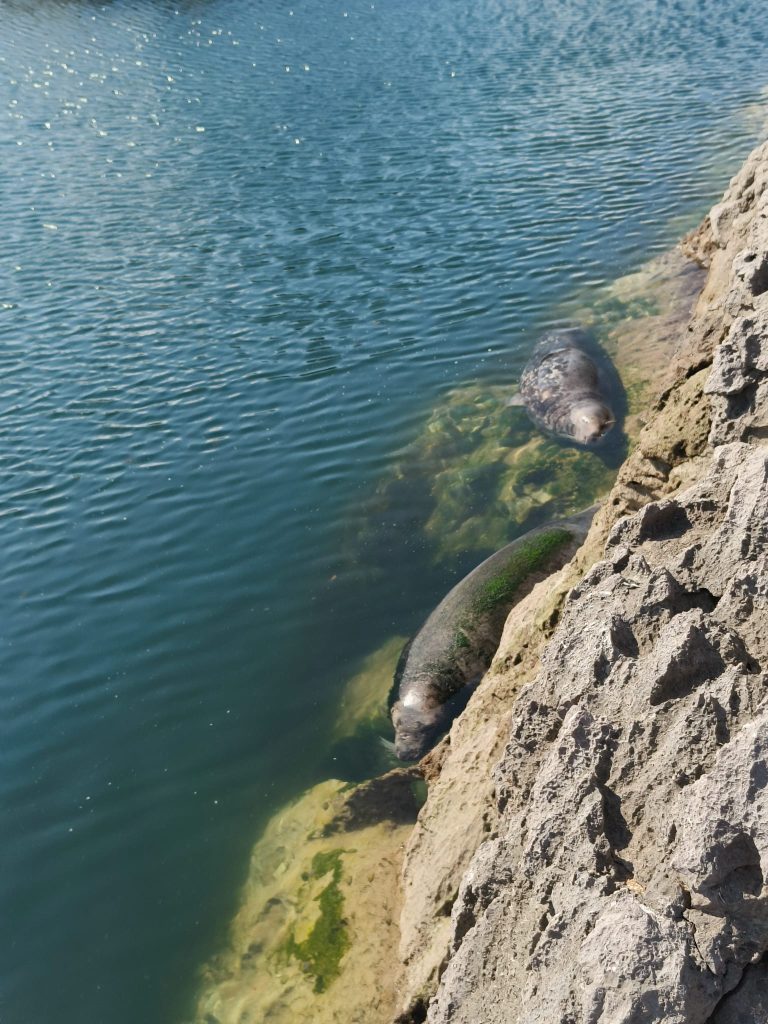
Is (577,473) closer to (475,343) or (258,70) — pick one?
(475,343)

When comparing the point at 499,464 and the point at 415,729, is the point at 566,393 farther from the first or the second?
the point at 415,729

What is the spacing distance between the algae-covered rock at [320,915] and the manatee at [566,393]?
634 centimetres

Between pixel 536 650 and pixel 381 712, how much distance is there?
319cm

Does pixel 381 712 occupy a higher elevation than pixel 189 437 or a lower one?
lower

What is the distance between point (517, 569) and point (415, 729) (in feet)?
6.90

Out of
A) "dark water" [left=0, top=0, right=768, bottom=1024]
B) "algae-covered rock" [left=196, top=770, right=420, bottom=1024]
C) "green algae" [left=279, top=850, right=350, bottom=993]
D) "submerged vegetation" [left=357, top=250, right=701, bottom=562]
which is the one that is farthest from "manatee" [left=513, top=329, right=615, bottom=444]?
"green algae" [left=279, top=850, right=350, bottom=993]

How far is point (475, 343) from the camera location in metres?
15.9

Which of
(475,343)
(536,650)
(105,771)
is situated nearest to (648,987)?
(536,650)

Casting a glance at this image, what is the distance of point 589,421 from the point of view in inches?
514

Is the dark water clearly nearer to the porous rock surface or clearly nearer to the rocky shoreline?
the rocky shoreline

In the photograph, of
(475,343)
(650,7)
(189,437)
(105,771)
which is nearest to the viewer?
(105,771)

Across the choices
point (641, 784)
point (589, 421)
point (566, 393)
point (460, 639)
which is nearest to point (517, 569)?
point (460, 639)

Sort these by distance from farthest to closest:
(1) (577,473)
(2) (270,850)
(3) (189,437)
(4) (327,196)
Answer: (4) (327,196) < (3) (189,437) < (1) (577,473) < (2) (270,850)

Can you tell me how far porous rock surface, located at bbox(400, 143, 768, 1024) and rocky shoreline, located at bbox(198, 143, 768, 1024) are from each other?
0.04 ft
